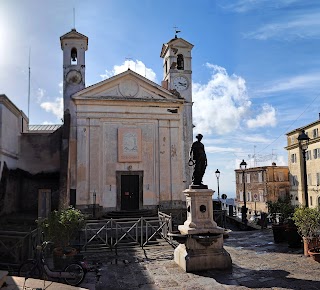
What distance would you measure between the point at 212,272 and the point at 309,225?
3.39 metres

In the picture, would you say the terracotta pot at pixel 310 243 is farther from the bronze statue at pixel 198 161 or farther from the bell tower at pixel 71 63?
the bell tower at pixel 71 63

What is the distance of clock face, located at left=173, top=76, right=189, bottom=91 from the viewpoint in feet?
78.7

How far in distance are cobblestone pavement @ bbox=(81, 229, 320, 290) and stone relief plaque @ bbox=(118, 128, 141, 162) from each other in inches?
343

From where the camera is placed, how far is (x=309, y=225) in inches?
391

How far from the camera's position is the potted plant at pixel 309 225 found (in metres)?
9.84

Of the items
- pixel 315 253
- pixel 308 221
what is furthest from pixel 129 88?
pixel 315 253

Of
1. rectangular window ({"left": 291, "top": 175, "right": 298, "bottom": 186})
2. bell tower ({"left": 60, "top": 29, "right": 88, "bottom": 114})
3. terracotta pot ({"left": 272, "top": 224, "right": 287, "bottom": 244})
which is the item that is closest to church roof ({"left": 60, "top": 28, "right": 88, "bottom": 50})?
bell tower ({"left": 60, "top": 29, "right": 88, "bottom": 114})

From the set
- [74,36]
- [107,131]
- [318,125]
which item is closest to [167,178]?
[107,131]

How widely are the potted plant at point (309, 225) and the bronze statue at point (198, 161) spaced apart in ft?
10.1

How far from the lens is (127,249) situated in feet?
41.1

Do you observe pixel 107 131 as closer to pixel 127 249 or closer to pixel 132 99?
pixel 132 99

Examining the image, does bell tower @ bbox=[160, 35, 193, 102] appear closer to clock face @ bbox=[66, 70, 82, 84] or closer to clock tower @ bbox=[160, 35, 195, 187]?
clock tower @ bbox=[160, 35, 195, 187]

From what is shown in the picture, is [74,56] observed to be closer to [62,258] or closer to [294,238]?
[62,258]

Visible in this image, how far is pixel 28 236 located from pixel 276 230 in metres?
9.26
